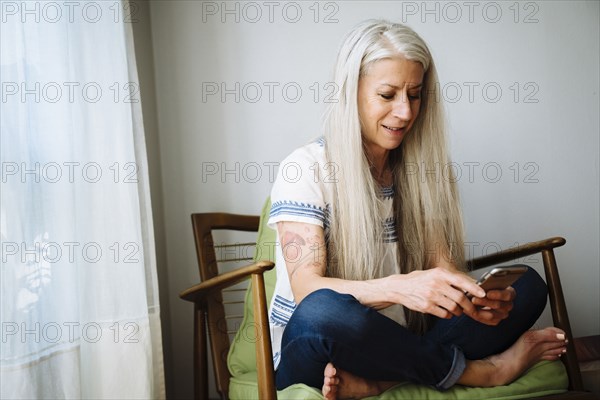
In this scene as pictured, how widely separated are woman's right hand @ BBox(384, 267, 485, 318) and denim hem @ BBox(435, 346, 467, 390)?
0.28 ft

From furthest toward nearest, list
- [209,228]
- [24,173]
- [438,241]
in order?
1. [209,228]
2. [438,241]
3. [24,173]

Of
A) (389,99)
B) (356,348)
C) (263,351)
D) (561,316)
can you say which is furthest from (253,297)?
(561,316)

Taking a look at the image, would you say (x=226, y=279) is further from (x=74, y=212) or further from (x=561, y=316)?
(x=561, y=316)

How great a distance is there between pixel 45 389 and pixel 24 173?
0.41 metres

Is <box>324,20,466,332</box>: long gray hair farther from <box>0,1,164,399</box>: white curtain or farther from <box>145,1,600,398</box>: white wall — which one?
<box>145,1,600,398</box>: white wall

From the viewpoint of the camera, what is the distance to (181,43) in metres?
2.21

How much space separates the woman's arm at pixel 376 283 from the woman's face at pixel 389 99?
291 mm

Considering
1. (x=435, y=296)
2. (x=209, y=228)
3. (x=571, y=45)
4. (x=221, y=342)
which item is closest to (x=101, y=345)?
(x=221, y=342)

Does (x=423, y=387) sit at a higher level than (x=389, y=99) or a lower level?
lower

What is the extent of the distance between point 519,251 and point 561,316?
0.55 feet

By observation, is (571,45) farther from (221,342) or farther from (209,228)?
(221,342)

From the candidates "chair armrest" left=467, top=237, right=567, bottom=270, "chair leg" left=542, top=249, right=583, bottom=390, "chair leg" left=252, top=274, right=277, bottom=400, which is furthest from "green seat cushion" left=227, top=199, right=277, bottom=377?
"chair leg" left=542, top=249, right=583, bottom=390

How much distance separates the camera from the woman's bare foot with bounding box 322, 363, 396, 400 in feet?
4.06

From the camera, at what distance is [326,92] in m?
2.23
